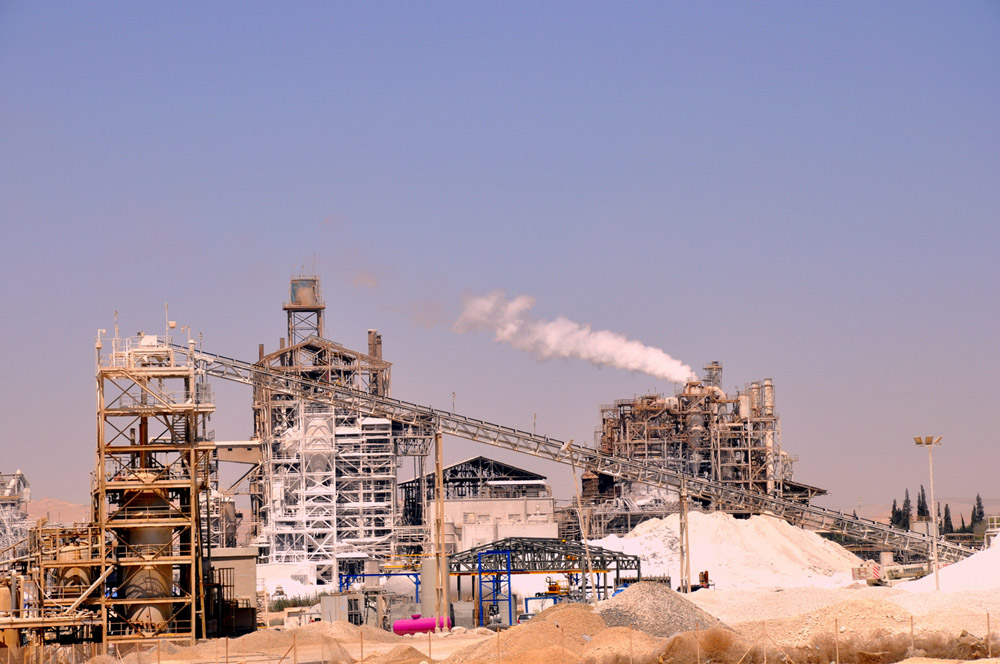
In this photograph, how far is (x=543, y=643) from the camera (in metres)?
38.0

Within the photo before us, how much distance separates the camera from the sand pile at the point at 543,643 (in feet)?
120

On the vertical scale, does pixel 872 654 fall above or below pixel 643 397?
below

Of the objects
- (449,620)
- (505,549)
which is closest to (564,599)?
(505,549)

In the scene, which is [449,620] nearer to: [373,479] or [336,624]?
[336,624]

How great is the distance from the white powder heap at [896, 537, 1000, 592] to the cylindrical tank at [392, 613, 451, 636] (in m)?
18.8

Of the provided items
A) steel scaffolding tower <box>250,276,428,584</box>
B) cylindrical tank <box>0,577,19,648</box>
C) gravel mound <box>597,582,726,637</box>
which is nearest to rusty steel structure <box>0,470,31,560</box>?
steel scaffolding tower <box>250,276,428,584</box>

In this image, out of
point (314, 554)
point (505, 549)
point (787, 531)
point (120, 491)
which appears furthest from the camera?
point (787, 531)

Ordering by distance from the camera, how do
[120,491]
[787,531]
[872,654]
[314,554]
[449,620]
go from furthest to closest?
[787,531], [314,554], [449,620], [120,491], [872,654]

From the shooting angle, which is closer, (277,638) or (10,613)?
(277,638)

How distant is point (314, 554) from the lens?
91938 mm

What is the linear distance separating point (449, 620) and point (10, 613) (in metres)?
17.3

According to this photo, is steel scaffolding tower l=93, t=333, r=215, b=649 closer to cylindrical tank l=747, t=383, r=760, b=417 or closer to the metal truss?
the metal truss

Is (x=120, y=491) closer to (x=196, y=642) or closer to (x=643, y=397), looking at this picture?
(x=196, y=642)

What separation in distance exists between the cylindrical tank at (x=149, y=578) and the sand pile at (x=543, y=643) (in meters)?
15.5
